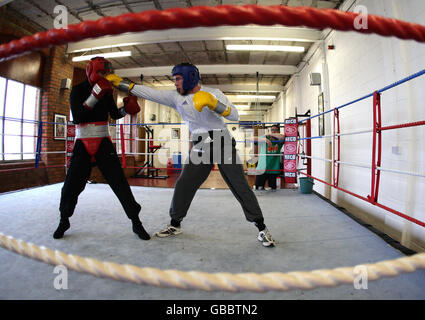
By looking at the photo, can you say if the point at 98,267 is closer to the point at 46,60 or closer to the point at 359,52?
the point at 359,52

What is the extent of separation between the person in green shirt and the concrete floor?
1079 millimetres

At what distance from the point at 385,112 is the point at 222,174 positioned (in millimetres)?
1879

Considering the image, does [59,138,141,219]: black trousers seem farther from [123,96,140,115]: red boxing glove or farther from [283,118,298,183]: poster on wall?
[283,118,298,183]: poster on wall

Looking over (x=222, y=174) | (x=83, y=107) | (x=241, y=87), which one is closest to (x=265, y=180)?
(x=222, y=174)

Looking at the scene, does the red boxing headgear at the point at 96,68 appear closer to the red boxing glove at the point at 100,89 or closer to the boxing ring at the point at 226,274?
the red boxing glove at the point at 100,89

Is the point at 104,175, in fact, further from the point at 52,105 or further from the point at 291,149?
the point at 52,105

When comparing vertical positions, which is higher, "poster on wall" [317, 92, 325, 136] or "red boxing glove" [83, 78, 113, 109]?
"poster on wall" [317, 92, 325, 136]

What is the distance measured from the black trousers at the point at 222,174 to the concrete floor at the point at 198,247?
0.23 m

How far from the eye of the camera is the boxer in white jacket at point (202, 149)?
1377 millimetres

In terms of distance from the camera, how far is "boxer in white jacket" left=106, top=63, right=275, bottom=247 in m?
1.38

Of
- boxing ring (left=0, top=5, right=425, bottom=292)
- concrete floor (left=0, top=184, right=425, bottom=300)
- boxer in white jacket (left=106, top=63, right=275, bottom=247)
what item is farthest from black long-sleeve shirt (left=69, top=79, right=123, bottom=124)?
boxing ring (left=0, top=5, right=425, bottom=292)

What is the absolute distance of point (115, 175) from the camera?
147 cm

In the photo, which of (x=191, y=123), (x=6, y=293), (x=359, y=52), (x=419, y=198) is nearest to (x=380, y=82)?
(x=359, y=52)

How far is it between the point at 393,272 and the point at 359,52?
3.35 meters
